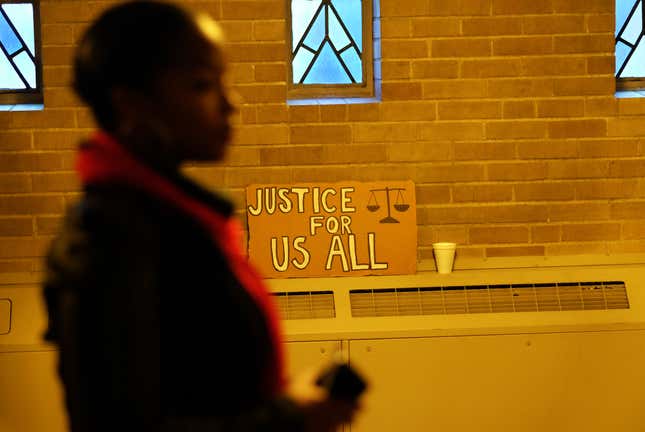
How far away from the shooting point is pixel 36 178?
3.50m

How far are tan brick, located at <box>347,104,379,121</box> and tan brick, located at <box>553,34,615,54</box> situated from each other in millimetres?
708

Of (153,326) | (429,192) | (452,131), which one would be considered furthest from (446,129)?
(153,326)

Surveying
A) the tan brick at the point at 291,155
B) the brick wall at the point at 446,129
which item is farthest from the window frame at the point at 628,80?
the tan brick at the point at 291,155

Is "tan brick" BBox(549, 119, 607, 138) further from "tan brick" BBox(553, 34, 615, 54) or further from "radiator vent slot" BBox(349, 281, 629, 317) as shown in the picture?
"radiator vent slot" BBox(349, 281, 629, 317)

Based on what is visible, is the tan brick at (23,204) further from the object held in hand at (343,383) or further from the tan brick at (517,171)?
the object held in hand at (343,383)

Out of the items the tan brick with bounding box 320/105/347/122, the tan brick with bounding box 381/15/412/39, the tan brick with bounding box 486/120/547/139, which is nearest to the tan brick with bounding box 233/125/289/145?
the tan brick with bounding box 320/105/347/122

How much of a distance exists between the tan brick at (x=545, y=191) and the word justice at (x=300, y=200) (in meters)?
0.63

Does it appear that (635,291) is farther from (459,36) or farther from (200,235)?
(200,235)

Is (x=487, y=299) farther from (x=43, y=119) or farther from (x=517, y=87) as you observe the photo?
(x=43, y=119)

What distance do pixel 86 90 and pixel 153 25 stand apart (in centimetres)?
11

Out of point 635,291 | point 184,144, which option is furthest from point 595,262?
point 184,144

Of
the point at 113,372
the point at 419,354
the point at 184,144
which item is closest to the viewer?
the point at 113,372

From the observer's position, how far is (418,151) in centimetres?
353

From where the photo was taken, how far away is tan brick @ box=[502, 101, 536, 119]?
3.54 meters
